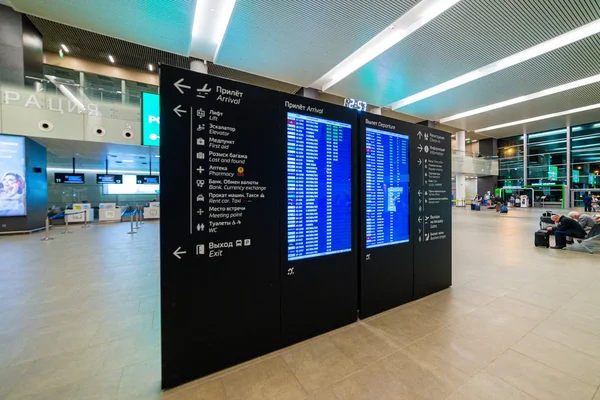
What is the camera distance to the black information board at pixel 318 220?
2215mm

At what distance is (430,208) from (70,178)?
1894 cm

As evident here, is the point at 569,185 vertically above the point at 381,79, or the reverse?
the point at 381,79

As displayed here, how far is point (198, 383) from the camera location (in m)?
1.75

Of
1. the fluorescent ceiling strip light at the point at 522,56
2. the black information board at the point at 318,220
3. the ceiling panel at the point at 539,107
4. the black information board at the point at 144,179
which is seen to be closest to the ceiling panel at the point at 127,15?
the black information board at the point at 318,220

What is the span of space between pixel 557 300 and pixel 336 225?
3271mm

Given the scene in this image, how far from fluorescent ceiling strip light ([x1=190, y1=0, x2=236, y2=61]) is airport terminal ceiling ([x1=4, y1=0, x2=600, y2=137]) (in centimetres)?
4

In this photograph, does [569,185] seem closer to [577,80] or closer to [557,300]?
[577,80]

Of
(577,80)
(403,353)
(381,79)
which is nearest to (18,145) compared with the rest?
(403,353)

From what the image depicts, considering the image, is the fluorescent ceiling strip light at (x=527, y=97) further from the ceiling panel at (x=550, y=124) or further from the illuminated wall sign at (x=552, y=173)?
the illuminated wall sign at (x=552, y=173)

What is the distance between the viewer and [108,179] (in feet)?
49.6

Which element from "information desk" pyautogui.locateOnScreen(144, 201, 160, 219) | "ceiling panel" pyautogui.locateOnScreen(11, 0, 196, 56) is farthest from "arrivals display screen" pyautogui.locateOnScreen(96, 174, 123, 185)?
"ceiling panel" pyautogui.locateOnScreen(11, 0, 196, 56)

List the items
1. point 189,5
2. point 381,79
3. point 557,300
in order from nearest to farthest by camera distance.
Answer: point 557,300
point 189,5
point 381,79

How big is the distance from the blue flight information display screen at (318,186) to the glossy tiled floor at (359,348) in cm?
94

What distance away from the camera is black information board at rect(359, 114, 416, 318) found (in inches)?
107
